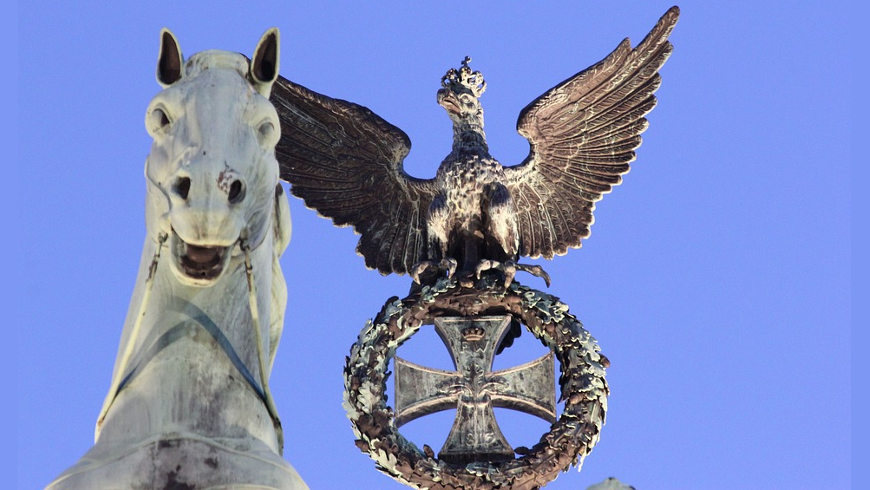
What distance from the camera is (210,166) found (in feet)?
27.6

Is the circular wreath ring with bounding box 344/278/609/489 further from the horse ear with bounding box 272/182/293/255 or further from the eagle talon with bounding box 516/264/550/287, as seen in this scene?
the horse ear with bounding box 272/182/293/255

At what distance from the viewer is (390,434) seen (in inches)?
528

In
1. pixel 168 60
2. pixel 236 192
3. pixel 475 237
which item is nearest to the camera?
pixel 236 192

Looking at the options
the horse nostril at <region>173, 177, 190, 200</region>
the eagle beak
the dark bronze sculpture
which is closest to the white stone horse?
the horse nostril at <region>173, 177, 190, 200</region>

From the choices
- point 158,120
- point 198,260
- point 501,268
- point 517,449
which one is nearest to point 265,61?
point 158,120

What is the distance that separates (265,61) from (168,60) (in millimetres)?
478

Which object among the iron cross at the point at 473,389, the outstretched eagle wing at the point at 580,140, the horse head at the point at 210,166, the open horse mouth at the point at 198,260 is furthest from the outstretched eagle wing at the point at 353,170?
the open horse mouth at the point at 198,260

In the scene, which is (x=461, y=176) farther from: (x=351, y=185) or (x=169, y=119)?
(x=169, y=119)

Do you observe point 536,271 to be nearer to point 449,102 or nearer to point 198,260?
point 449,102

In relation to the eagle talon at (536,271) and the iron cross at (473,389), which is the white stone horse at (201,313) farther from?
the eagle talon at (536,271)

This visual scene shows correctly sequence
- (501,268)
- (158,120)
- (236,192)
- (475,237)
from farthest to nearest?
(475,237)
(501,268)
(158,120)
(236,192)

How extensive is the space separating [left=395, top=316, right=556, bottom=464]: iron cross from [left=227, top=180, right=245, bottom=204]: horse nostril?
5.34m

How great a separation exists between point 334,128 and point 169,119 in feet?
21.6

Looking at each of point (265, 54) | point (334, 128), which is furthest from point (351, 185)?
point (265, 54)
